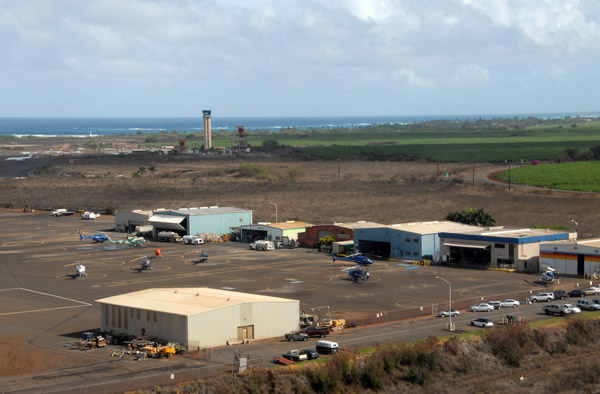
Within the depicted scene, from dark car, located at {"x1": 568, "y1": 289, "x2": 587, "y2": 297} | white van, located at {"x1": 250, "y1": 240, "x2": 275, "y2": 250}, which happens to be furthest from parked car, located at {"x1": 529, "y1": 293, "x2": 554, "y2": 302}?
white van, located at {"x1": 250, "y1": 240, "x2": 275, "y2": 250}

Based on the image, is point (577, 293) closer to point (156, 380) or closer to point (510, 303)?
point (510, 303)

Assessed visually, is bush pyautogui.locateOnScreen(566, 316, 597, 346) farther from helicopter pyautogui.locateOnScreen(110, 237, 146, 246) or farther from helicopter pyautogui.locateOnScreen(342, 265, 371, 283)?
helicopter pyautogui.locateOnScreen(110, 237, 146, 246)

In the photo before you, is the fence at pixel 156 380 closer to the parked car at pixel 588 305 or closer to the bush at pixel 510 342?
the bush at pixel 510 342

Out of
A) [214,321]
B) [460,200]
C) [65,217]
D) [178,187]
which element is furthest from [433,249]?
[178,187]

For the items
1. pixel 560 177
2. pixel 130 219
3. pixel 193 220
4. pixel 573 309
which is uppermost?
pixel 560 177

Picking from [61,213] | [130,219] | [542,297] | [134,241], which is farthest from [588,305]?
[61,213]

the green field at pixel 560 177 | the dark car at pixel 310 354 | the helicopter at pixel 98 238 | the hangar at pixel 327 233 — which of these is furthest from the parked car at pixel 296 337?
the green field at pixel 560 177

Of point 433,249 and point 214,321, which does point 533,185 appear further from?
point 214,321
